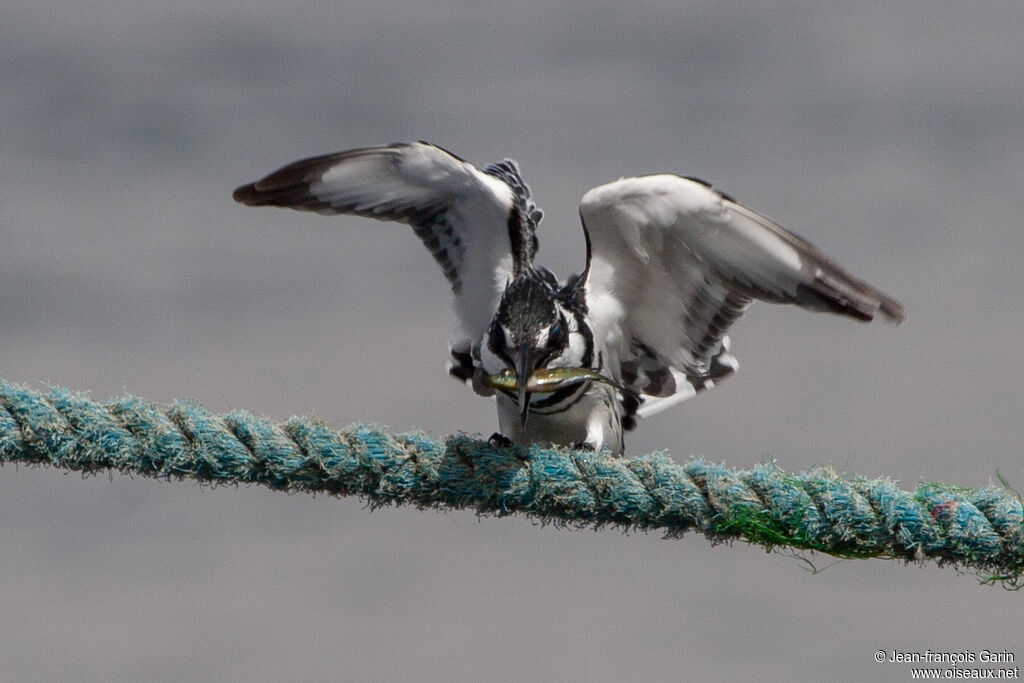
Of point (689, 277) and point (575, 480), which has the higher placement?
point (689, 277)

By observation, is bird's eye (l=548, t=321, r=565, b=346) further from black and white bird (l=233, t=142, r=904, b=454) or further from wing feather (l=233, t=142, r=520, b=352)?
wing feather (l=233, t=142, r=520, b=352)

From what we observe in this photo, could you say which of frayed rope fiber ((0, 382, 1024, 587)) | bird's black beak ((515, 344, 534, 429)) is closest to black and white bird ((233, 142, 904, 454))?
bird's black beak ((515, 344, 534, 429))

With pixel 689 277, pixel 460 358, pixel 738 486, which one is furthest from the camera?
pixel 460 358

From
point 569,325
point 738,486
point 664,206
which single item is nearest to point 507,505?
point 738,486

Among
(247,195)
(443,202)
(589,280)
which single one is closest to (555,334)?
(589,280)

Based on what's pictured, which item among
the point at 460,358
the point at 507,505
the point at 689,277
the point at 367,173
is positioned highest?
the point at 367,173

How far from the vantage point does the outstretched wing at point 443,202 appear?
18.5 feet

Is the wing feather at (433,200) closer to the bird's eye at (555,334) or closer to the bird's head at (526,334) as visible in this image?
the bird's head at (526,334)

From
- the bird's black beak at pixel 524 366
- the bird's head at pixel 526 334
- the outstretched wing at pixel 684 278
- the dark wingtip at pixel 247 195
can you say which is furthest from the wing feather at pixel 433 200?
the bird's black beak at pixel 524 366

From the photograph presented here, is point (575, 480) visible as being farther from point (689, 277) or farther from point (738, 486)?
point (689, 277)

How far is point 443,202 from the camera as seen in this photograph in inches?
233

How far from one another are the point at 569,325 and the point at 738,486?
1.70 meters

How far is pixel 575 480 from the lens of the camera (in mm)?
3939

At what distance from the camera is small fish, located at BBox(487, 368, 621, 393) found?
5.05m
